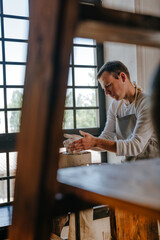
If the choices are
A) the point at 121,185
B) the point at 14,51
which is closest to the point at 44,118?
the point at 121,185

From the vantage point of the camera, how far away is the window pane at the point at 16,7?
2.68m

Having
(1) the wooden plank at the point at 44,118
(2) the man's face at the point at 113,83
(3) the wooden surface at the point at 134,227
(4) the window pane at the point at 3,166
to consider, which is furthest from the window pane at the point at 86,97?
(1) the wooden plank at the point at 44,118

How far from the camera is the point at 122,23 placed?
426mm

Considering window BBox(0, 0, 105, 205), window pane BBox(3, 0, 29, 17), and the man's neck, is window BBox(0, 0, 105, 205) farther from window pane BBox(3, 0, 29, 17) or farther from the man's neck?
the man's neck

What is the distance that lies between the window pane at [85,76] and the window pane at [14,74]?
2.05 ft

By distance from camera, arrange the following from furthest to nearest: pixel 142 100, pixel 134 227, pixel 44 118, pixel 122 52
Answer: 1. pixel 122 52
2. pixel 142 100
3. pixel 134 227
4. pixel 44 118

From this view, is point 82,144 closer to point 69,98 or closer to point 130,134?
point 130,134

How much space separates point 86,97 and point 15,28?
3.41 feet

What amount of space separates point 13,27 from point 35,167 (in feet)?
8.54

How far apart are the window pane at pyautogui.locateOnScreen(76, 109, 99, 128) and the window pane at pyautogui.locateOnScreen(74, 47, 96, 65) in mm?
544

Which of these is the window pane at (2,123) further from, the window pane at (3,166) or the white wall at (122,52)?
the white wall at (122,52)

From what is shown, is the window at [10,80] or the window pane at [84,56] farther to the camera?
the window pane at [84,56]

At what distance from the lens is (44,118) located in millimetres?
383

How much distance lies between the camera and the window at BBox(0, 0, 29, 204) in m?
2.67
